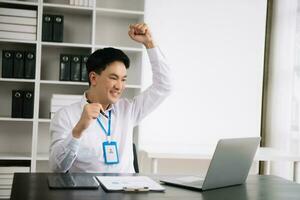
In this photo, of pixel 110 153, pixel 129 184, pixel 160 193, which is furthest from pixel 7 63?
pixel 160 193

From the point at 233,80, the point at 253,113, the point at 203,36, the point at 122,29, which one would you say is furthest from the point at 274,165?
the point at 122,29

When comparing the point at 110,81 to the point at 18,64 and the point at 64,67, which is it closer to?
the point at 64,67

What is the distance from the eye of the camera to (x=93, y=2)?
142 inches

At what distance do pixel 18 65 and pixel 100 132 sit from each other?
1.67 m

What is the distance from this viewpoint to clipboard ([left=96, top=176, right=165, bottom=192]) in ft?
5.09

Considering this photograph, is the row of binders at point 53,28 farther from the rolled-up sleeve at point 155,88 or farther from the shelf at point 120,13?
the rolled-up sleeve at point 155,88

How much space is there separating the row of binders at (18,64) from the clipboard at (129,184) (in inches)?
79.1

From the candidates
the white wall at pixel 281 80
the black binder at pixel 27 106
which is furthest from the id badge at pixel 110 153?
the white wall at pixel 281 80

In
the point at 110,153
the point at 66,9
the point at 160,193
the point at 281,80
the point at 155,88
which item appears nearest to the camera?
the point at 160,193

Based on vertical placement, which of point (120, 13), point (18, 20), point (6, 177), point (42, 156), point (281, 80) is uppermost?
point (120, 13)

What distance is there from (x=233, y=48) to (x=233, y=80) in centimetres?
33

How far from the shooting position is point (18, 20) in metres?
3.49

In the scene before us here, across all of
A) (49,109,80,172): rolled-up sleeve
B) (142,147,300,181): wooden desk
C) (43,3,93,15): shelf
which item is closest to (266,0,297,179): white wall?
(142,147,300,181): wooden desk

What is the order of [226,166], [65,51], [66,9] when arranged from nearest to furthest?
[226,166] → [66,9] → [65,51]
